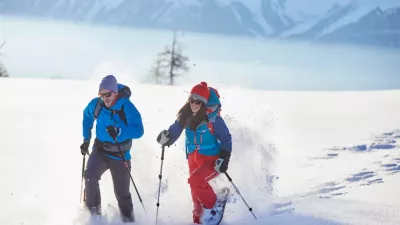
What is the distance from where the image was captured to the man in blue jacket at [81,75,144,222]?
5.39 m

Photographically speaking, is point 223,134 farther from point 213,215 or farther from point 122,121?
point 122,121

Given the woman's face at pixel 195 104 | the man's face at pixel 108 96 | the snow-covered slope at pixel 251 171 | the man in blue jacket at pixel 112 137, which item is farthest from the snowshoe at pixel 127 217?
the woman's face at pixel 195 104

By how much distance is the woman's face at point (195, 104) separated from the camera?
5.39 metres

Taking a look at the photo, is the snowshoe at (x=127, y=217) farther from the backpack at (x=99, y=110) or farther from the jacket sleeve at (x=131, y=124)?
the backpack at (x=99, y=110)

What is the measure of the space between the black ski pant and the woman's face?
963 millimetres

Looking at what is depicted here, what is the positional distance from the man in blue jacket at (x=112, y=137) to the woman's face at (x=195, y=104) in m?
0.57

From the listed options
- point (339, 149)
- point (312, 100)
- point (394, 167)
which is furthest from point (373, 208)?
point (312, 100)

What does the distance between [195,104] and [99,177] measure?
131cm

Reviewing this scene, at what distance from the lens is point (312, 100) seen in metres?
19.5

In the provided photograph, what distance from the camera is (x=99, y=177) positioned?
5.54 m

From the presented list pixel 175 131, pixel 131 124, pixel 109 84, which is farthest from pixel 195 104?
pixel 109 84

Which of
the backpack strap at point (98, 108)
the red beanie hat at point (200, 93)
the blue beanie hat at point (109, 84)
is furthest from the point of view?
the backpack strap at point (98, 108)

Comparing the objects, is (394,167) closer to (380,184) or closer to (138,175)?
(380,184)

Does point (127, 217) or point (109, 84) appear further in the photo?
point (127, 217)
